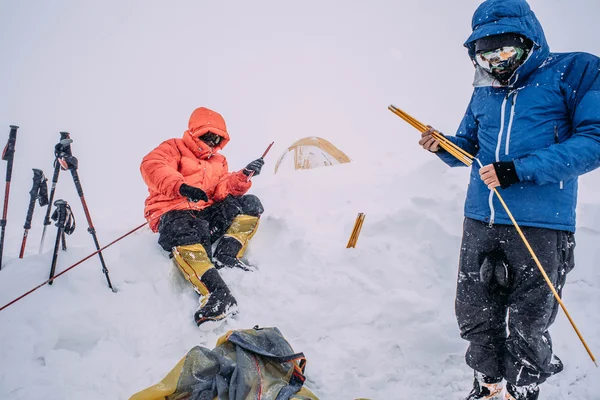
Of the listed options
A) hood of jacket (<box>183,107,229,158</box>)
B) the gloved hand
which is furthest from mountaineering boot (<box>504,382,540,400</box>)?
hood of jacket (<box>183,107,229,158</box>)

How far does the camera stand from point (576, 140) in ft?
5.27

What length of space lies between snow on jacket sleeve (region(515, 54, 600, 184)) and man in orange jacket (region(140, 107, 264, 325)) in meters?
2.41

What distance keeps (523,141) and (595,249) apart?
2.14 m

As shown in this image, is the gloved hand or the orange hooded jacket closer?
the gloved hand

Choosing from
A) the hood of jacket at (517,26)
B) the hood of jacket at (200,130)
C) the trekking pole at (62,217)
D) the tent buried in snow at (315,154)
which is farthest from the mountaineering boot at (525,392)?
the tent buried in snow at (315,154)

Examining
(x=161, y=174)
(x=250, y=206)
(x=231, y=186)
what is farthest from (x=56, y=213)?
(x=250, y=206)

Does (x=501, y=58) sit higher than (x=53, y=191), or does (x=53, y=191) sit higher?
(x=501, y=58)

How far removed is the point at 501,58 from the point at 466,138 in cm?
61

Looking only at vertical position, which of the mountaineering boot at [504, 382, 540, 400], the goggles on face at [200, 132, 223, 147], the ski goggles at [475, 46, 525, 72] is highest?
the ski goggles at [475, 46, 525, 72]

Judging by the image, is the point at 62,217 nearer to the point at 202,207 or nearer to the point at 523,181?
the point at 202,207

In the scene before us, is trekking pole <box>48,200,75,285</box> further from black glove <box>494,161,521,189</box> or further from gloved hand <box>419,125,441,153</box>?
black glove <box>494,161,521,189</box>

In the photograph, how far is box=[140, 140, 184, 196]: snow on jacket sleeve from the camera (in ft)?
11.0

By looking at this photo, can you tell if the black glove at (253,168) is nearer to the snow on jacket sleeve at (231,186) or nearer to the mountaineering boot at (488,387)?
the snow on jacket sleeve at (231,186)

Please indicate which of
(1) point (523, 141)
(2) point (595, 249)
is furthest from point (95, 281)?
(2) point (595, 249)
